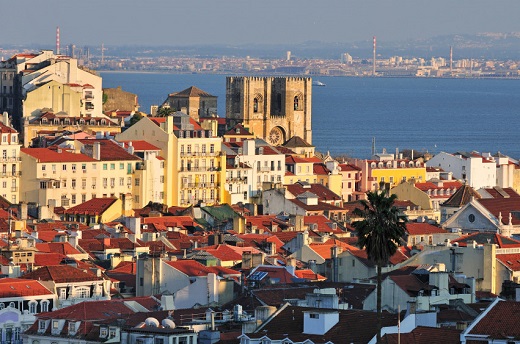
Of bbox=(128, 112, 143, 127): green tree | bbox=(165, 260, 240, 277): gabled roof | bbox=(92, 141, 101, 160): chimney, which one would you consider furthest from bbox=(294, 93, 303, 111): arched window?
bbox=(165, 260, 240, 277): gabled roof

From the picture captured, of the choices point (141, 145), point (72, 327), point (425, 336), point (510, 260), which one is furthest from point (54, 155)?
point (425, 336)

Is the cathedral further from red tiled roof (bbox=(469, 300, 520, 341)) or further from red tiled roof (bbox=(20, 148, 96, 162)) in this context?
red tiled roof (bbox=(469, 300, 520, 341))

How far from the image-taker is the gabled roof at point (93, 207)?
Result: 311 ft

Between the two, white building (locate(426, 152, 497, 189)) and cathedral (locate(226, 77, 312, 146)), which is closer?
white building (locate(426, 152, 497, 189))

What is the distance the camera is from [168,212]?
9812cm

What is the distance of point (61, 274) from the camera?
60250mm

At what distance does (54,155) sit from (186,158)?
9.55m

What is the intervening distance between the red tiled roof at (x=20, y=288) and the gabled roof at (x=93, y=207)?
36039 mm

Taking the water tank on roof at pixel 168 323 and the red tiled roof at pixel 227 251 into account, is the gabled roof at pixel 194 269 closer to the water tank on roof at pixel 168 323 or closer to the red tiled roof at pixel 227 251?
the red tiled roof at pixel 227 251

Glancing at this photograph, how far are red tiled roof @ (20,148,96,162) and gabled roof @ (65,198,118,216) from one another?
526 centimetres

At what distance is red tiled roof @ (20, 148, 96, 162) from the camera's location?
102312 millimetres

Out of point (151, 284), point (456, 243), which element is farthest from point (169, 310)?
point (456, 243)

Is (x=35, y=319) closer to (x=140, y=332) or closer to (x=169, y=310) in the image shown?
(x=169, y=310)

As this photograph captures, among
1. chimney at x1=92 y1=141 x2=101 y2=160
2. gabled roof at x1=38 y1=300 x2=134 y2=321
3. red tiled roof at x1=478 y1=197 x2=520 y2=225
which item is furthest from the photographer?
chimney at x1=92 y1=141 x2=101 y2=160
